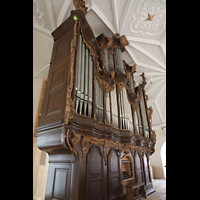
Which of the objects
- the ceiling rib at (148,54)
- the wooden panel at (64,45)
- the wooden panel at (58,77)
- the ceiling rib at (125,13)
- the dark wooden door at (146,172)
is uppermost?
the ceiling rib at (125,13)

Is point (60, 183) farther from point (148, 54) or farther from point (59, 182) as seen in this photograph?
point (148, 54)

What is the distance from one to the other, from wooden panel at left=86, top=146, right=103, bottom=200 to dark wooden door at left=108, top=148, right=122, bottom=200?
1.19 ft

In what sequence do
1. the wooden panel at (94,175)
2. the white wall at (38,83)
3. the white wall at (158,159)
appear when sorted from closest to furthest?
1. the wooden panel at (94,175)
2. the white wall at (38,83)
3. the white wall at (158,159)

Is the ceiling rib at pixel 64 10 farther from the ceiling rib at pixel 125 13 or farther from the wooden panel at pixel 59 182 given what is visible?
the wooden panel at pixel 59 182

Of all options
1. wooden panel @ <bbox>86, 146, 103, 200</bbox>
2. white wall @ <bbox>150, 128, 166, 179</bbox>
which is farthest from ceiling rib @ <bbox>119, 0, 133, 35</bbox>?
white wall @ <bbox>150, 128, 166, 179</bbox>

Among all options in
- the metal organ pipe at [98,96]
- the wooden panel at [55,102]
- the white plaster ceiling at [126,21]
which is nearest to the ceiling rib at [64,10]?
the white plaster ceiling at [126,21]

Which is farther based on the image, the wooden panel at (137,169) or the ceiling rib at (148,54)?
the ceiling rib at (148,54)

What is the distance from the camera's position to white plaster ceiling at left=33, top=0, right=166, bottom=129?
5695mm

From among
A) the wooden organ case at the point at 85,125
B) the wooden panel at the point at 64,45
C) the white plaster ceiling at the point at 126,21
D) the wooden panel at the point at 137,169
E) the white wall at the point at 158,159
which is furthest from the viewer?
the white wall at the point at 158,159

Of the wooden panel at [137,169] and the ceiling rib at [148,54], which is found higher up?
the ceiling rib at [148,54]

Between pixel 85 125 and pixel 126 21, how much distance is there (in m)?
5.73

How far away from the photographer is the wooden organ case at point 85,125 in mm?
2865

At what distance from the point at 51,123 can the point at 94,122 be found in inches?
39.6

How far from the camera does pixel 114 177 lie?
12.4ft
